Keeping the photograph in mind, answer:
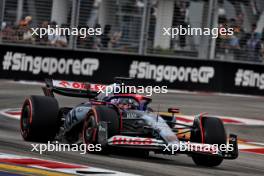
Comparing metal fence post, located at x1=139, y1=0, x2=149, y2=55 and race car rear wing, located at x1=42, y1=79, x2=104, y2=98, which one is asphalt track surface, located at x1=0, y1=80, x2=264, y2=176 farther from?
metal fence post, located at x1=139, y1=0, x2=149, y2=55

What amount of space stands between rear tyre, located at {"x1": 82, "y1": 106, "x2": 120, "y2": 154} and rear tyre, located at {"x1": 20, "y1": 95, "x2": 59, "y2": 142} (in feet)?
3.66

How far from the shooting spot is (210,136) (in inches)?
436

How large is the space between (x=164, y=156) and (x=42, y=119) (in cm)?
189

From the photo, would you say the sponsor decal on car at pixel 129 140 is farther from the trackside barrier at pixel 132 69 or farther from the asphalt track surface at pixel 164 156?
the trackside barrier at pixel 132 69

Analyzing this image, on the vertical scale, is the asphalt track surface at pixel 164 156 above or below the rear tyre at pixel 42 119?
below

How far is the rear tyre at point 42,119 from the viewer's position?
1200 cm

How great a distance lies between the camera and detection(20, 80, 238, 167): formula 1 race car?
10.6 m

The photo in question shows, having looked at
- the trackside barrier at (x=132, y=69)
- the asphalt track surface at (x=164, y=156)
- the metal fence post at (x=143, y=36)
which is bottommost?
the asphalt track surface at (x=164, y=156)

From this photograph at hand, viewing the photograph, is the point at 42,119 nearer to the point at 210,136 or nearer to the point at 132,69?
the point at 210,136

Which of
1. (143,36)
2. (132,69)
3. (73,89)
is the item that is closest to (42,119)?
(73,89)

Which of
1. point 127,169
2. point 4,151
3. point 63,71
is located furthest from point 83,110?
point 63,71

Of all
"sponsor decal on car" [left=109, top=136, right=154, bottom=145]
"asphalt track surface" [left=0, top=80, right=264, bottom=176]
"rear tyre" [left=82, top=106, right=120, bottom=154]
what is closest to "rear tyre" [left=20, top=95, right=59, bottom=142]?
"asphalt track surface" [left=0, top=80, right=264, bottom=176]

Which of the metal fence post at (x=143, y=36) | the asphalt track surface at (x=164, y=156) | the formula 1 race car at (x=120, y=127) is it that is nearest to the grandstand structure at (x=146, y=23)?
the metal fence post at (x=143, y=36)

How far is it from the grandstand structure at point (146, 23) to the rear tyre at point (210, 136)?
1267 cm
